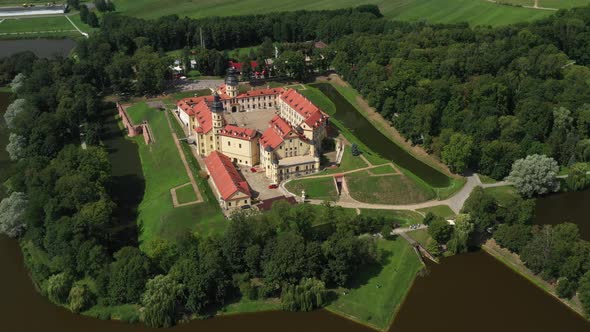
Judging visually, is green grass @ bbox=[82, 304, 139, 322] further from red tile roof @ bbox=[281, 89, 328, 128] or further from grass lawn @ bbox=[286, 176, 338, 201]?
red tile roof @ bbox=[281, 89, 328, 128]

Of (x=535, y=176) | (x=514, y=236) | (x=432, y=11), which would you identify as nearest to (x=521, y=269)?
(x=514, y=236)

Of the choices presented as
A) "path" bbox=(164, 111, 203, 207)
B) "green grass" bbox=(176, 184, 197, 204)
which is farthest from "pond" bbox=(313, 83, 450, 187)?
"green grass" bbox=(176, 184, 197, 204)

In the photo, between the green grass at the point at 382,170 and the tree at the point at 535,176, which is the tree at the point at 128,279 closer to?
the green grass at the point at 382,170

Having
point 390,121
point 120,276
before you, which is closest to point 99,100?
point 390,121

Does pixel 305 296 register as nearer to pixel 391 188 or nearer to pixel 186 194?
pixel 391 188

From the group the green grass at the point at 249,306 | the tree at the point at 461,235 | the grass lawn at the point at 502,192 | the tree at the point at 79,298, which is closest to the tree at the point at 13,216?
the tree at the point at 79,298
